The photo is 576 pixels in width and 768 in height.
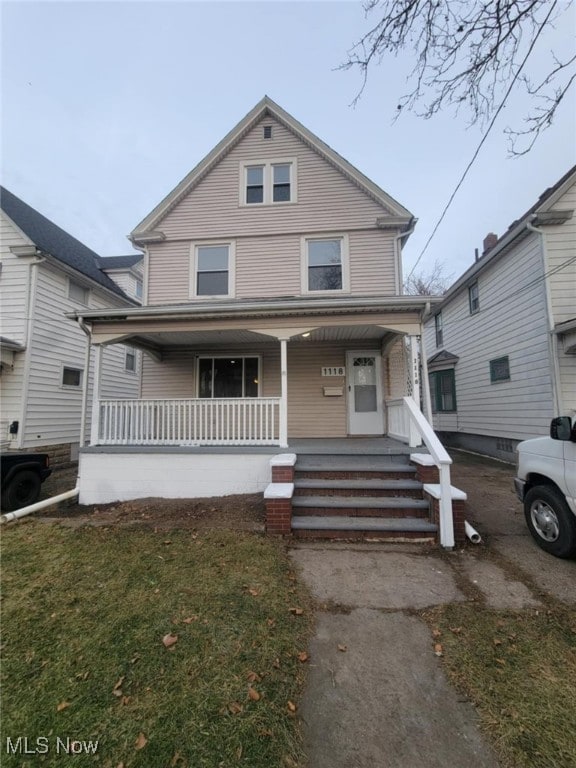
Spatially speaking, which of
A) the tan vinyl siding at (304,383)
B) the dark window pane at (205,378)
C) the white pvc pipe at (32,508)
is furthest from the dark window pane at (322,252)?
the white pvc pipe at (32,508)

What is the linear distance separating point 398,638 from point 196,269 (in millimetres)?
8820

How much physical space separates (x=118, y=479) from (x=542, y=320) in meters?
10.3

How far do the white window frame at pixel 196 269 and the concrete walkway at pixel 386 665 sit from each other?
6.78 m

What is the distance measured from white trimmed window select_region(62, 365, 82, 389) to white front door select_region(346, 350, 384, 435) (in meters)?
8.87

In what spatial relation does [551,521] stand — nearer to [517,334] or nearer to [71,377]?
[517,334]

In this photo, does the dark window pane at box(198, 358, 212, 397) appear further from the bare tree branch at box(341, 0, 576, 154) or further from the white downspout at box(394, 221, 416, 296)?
the bare tree branch at box(341, 0, 576, 154)

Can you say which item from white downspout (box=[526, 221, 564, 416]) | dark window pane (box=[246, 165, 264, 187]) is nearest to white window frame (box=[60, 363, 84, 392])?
dark window pane (box=[246, 165, 264, 187])

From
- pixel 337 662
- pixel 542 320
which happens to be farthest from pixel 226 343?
pixel 542 320

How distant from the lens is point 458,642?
2559 mm

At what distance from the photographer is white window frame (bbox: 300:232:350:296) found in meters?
8.55

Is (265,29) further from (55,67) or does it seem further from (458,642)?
(458,642)

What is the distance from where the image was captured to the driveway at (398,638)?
1782mm

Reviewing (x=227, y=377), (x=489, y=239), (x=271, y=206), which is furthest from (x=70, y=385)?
(x=489, y=239)

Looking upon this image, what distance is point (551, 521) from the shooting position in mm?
3959
